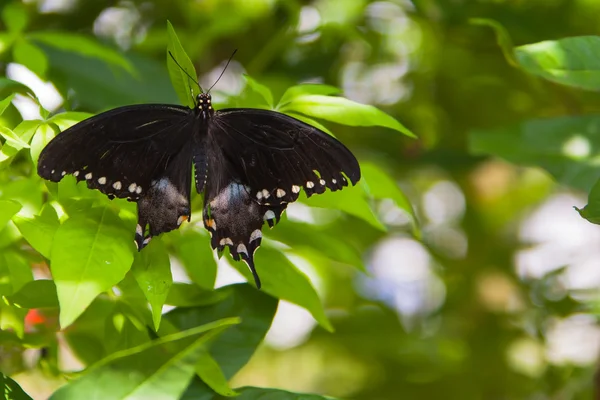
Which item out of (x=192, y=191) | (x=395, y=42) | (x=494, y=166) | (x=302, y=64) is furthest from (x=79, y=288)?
(x=494, y=166)

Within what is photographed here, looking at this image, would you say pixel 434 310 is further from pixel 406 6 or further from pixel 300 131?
pixel 300 131

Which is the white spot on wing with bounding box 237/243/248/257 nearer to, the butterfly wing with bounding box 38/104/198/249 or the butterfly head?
the butterfly wing with bounding box 38/104/198/249

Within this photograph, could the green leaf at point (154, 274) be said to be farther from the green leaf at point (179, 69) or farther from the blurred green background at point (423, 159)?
the blurred green background at point (423, 159)

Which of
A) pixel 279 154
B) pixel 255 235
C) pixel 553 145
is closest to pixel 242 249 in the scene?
pixel 255 235

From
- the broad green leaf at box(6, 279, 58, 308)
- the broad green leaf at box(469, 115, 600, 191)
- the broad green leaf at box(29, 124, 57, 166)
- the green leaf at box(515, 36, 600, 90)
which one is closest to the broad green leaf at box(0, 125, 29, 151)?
the broad green leaf at box(29, 124, 57, 166)

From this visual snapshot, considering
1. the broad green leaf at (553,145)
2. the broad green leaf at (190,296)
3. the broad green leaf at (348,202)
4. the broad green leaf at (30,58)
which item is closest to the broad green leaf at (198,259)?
the broad green leaf at (190,296)

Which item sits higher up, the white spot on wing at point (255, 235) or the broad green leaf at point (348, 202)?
the broad green leaf at point (348, 202)
